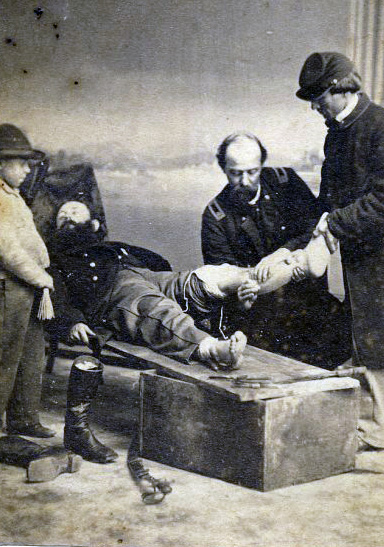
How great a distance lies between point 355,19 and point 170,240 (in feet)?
4.66

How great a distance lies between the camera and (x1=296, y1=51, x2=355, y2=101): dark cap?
359cm

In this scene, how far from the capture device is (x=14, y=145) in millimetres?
3693

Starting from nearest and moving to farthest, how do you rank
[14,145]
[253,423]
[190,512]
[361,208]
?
[253,423], [190,512], [361,208], [14,145]

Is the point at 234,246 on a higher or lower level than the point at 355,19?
lower

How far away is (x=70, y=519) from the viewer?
11.5ft

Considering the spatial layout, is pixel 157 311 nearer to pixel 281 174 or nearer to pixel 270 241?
pixel 270 241

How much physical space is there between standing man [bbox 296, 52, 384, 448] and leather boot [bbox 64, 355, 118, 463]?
131 centimetres

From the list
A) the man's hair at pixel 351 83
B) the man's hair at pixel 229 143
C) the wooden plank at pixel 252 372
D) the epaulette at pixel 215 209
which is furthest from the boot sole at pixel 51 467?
the man's hair at pixel 351 83

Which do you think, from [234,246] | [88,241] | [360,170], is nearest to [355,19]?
[360,170]

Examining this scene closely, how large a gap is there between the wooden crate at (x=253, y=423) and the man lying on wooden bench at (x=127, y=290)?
20cm

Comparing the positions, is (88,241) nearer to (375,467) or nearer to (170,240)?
(170,240)

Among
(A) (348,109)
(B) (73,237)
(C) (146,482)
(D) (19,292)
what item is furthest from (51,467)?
(A) (348,109)

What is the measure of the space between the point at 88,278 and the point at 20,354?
528 millimetres

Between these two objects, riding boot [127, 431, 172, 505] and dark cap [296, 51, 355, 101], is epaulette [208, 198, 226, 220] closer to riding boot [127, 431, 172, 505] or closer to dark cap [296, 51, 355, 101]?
dark cap [296, 51, 355, 101]
